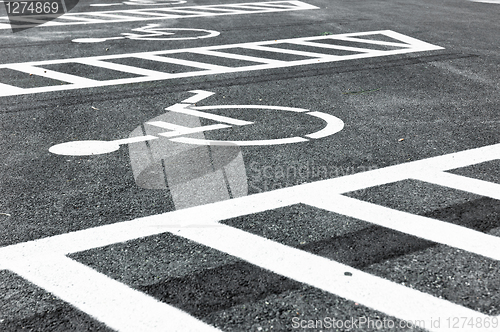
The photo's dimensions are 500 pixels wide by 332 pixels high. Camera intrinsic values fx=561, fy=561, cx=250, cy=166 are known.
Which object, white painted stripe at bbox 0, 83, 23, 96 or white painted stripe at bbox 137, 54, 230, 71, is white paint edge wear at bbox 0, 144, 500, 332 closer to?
white painted stripe at bbox 0, 83, 23, 96

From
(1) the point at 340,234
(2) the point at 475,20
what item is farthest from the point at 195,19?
(1) the point at 340,234

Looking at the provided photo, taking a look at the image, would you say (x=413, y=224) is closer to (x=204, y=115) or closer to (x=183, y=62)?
(x=204, y=115)

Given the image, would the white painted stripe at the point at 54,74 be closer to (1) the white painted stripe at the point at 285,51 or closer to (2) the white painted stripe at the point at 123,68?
(2) the white painted stripe at the point at 123,68

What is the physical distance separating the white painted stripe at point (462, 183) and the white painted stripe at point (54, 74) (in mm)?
5127

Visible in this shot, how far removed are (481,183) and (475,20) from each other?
10.4m

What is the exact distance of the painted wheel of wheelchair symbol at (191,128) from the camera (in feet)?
18.3

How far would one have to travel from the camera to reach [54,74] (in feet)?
28.3

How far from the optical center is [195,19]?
1411 centimetres

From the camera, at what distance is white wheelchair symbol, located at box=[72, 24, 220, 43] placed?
447 inches

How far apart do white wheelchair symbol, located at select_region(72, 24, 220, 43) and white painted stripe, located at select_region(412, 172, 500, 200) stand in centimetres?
776

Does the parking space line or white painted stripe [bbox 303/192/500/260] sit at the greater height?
the parking space line

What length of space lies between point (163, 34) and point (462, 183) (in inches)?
341

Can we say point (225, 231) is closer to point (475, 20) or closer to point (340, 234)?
point (340, 234)

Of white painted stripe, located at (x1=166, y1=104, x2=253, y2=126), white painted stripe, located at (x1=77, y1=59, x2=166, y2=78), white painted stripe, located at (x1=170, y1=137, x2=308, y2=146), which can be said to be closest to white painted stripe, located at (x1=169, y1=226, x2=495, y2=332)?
white painted stripe, located at (x1=170, y1=137, x2=308, y2=146)
